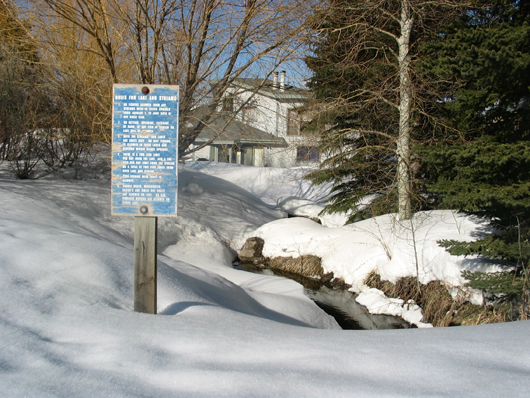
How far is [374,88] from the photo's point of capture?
1180 centimetres

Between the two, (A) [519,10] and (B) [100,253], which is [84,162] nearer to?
(B) [100,253]

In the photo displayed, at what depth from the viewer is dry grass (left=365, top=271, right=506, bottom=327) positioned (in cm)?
699

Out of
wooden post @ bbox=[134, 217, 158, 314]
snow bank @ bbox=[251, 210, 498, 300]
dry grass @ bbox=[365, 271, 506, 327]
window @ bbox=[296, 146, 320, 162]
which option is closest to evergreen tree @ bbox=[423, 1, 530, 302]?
dry grass @ bbox=[365, 271, 506, 327]

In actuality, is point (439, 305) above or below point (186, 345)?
below

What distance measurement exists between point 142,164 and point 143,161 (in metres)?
0.03

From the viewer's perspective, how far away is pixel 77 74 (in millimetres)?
10414

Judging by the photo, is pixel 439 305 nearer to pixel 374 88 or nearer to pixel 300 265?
pixel 300 265

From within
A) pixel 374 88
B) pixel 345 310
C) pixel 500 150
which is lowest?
pixel 345 310

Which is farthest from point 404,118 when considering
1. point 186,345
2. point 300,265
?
point 186,345

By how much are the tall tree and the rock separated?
Answer: 272 cm

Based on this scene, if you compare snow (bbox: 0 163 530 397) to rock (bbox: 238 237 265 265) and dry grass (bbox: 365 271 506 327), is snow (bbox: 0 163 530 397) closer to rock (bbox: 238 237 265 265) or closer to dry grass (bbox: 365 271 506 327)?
dry grass (bbox: 365 271 506 327)

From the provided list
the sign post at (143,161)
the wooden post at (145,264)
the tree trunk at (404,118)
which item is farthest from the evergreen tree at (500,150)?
the wooden post at (145,264)

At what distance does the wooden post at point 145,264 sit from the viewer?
12.9 ft

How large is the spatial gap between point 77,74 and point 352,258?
8.79 metres
